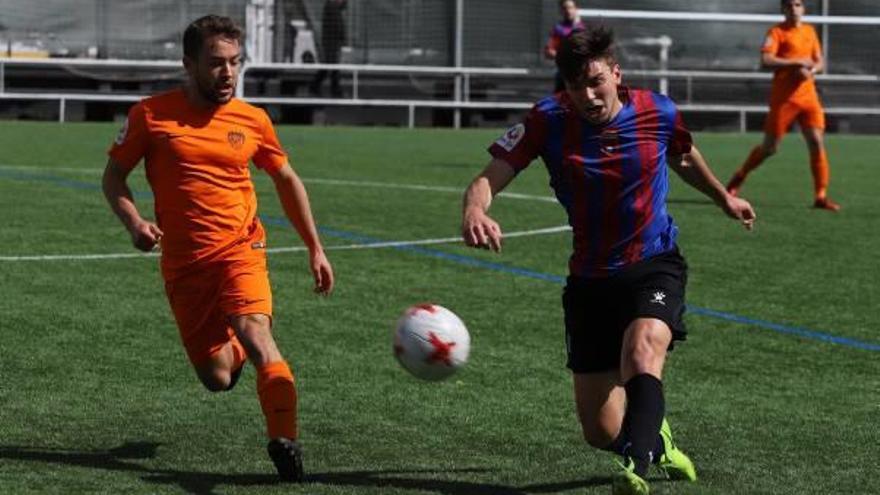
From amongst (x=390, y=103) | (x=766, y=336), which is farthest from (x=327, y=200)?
(x=390, y=103)

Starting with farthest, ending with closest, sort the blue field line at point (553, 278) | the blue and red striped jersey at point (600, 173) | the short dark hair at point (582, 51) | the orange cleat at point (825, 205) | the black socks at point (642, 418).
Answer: the orange cleat at point (825, 205)
the blue field line at point (553, 278)
the blue and red striped jersey at point (600, 173)
the short dark hair at point (582, 51)
the black socks at point (642, 418)

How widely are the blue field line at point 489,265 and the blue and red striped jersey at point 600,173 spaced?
367 centimetres

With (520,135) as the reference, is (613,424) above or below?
below

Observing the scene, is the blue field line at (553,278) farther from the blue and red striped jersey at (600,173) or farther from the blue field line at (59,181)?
the blue and red striped jersey at (600,173)

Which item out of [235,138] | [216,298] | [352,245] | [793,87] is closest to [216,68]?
[235,138]

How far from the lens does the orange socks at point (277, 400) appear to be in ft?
22.4

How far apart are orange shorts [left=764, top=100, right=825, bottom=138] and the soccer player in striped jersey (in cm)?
1136

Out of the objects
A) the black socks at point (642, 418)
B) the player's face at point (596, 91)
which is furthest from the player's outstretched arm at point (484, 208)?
the black socks at point (642, 418)

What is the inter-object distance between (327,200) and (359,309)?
21.6 feet

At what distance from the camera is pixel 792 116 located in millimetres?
18344

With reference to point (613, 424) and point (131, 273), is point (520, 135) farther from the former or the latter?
point (131, 273)

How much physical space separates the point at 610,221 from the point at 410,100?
25498mm

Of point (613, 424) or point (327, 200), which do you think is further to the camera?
point (327, 200)

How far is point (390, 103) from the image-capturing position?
3183 cm
